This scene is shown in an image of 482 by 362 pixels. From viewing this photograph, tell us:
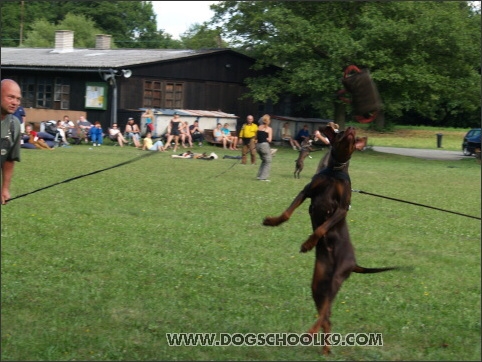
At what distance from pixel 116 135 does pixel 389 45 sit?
39.0 ft

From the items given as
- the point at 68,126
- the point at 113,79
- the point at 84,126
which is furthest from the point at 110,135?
the point at 113,79

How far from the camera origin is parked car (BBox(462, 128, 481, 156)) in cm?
3378

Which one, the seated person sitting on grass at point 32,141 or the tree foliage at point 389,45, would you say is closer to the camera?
the tree foliage at point 389,45

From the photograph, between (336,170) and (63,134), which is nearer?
(336,170)

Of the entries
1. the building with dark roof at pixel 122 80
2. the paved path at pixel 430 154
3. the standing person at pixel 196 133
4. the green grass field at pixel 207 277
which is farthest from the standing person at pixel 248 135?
the paved path at pixel 430 154

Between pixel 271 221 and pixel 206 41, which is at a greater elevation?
pixel 206 41

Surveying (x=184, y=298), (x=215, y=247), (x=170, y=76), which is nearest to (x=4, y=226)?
(x=215, y=247)

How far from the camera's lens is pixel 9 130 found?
6.86 metres

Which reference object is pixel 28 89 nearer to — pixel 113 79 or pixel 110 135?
pixel 113 79

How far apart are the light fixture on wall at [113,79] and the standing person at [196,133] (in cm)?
334

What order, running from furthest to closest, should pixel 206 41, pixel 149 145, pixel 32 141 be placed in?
pixel 149 145
pixel 32 141
pixel 206 41

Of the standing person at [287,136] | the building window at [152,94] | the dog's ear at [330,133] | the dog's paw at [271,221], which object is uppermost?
the dog's ear at [330,133]

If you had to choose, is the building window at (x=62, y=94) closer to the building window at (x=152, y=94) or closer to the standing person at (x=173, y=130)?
the building window at (x=152, y=94)

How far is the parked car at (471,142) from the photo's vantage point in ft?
111
